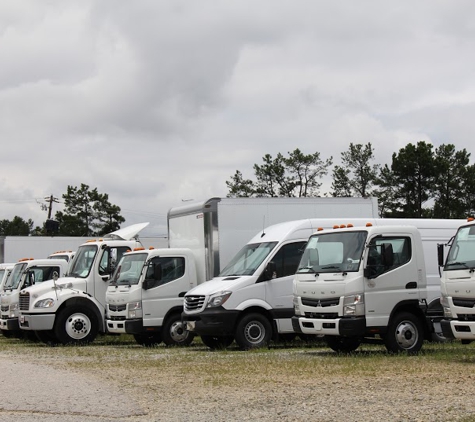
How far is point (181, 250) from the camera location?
68.1 ft

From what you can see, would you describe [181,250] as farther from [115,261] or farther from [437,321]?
[437,321]

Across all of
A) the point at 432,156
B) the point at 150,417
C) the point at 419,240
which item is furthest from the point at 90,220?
the point at 150,417

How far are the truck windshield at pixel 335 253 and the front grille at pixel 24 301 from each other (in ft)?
28.8

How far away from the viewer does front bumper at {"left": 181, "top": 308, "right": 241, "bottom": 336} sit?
700 inches

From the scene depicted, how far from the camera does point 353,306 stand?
15.6 meters

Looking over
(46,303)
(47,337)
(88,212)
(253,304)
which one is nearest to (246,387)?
(253,304)

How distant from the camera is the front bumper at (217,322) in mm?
17781

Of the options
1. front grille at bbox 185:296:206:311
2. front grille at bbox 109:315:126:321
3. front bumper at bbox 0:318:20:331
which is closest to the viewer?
front grille at bbox 185:296:206:311

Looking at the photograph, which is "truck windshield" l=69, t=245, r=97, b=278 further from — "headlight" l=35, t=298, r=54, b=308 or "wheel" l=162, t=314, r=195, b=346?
"wheel" l=162, t=314, r=195, b=346

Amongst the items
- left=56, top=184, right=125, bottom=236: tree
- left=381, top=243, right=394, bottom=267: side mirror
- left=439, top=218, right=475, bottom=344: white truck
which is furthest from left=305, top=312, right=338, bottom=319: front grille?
left=56, top=184, right=125, bottom=236: tree

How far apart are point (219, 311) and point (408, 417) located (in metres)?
9.02

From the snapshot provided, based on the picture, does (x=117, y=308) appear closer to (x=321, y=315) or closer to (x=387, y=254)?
(x=321, y=315)

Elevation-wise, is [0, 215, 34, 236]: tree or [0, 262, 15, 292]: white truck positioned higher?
[0, 215, 34, 236]: tree

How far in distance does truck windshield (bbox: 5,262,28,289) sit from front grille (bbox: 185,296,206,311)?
26.4ft
